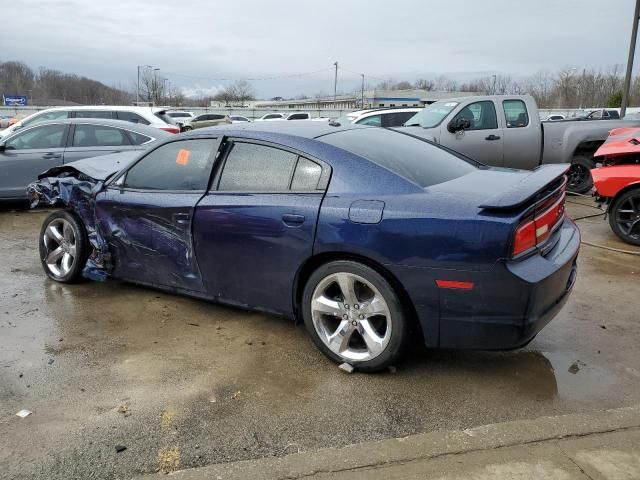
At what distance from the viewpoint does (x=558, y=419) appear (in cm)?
278

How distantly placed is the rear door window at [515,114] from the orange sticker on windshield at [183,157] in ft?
24.3

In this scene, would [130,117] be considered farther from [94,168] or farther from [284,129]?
[284,129]

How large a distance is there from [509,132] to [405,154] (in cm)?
682

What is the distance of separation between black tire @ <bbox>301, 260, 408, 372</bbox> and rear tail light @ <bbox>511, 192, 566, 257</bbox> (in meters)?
0.74

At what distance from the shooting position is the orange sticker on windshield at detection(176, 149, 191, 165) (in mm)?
4199

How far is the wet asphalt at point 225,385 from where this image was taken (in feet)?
8.74

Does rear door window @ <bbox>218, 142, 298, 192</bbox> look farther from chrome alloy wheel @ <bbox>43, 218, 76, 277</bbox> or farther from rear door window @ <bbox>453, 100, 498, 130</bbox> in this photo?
rear door window @ <bbox>453, 100, 498, 130</bbox>

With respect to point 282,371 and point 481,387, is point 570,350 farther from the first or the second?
point 282,371

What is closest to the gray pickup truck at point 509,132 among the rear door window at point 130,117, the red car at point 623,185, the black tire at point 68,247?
the red car at point 623,185

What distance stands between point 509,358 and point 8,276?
4.77 metres

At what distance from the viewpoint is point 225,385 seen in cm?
324

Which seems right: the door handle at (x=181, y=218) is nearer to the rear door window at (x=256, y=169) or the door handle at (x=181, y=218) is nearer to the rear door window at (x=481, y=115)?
the rear door window at (x=256, y=169)

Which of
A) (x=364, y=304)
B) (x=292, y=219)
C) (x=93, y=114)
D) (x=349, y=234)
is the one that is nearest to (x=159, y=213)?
(x=292, y=219)

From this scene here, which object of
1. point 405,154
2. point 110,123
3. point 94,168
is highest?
point 110,123
